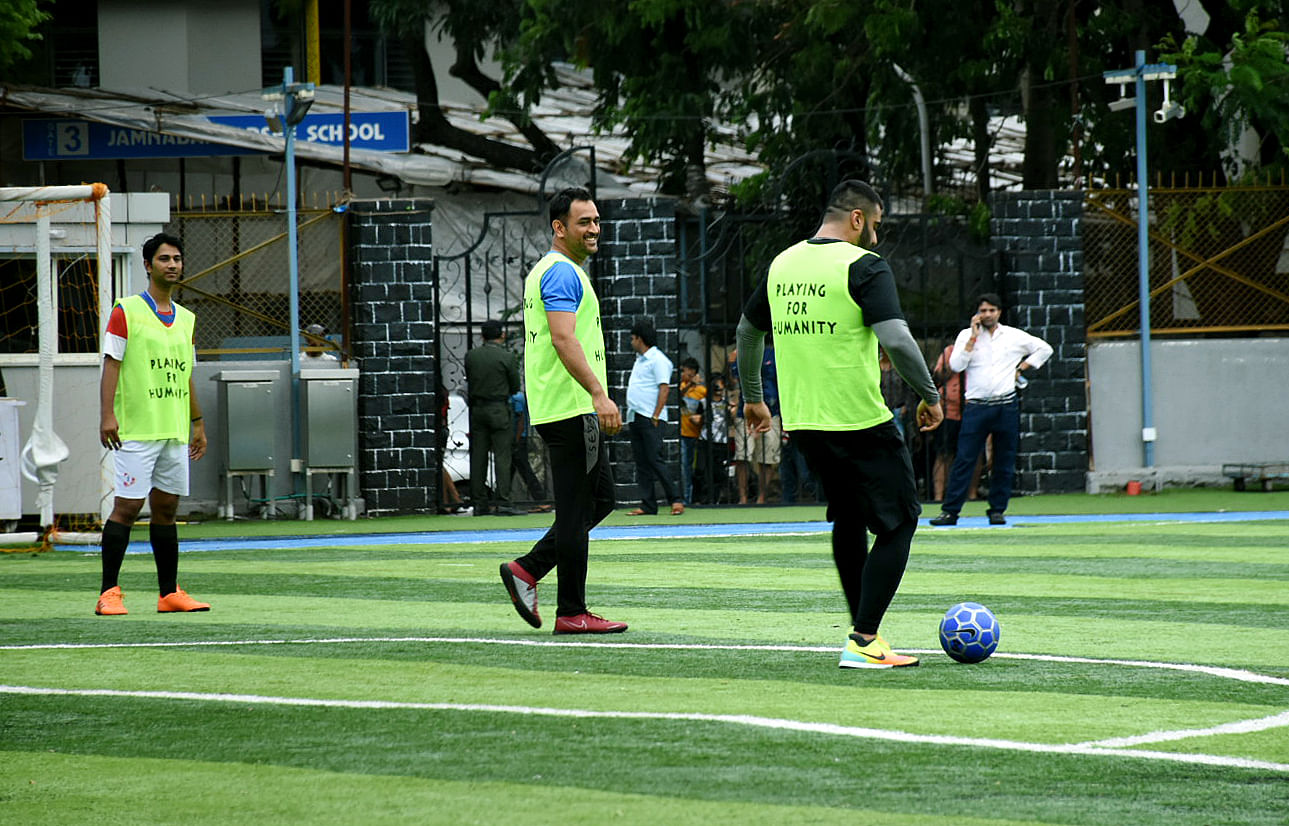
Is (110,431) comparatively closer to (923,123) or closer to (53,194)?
(53,194)

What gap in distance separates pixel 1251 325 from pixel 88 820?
18.6 meters

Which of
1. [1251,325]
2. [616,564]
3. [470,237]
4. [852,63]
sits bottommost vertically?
[616,564]

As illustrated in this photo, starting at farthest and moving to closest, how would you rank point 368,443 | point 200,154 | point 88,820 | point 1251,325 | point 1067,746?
point 200,154 → point 1251,325 → point 368,443 → point 1067,746 → point 88,820

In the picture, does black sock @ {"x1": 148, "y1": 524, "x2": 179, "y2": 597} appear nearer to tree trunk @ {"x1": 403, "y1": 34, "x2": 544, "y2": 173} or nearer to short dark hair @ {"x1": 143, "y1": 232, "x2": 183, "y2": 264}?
short dark hair @ {"x1": 143, "y1": 232, "x2": 183, "y2": 264}

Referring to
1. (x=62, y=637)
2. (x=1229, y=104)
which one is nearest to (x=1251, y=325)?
(x=1229, y=104)

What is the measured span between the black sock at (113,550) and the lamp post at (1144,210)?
13366 mm

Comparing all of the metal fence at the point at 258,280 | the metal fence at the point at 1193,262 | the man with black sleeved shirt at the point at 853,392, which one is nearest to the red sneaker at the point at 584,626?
the man with black sleeved shirt at the point at 853,392

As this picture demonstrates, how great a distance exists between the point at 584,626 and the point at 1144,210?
13.7 m

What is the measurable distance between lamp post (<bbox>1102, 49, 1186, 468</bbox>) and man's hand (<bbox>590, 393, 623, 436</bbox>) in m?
13.4

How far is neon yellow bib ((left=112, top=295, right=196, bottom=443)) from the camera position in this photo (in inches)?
377

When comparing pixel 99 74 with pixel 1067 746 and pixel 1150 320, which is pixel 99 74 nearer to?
pixel 1150 320

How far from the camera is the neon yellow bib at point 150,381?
9.58m

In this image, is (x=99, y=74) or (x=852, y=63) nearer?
(x=852, y=63)

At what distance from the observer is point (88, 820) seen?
4586mm
